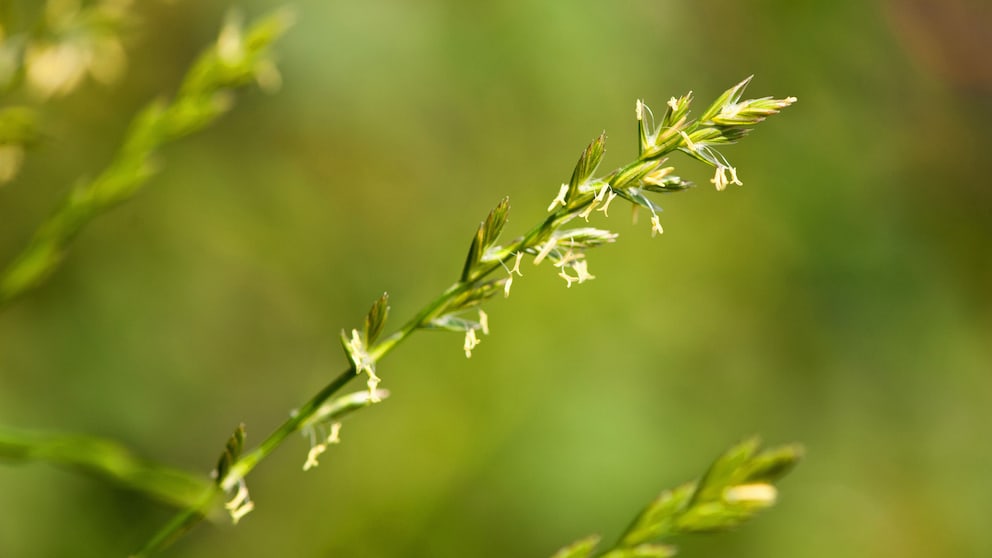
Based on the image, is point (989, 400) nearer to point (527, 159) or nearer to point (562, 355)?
point (562, 355)

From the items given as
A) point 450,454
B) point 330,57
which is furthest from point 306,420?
point 330,57

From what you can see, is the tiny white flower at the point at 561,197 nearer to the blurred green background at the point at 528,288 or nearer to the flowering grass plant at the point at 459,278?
the flowering grass plant at the point at 459,278

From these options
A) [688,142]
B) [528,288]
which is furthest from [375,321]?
[528,288]

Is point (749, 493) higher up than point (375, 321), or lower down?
lower down

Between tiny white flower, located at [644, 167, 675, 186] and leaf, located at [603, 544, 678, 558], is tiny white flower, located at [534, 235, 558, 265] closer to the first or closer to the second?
tiny white flower, located at [644, 167, 675, 186]

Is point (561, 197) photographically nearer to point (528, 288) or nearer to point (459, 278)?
point (459, 278)

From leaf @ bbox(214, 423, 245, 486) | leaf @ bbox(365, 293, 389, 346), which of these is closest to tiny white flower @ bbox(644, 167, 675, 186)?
leaf @ bbox(365, 293, 389, 346)
